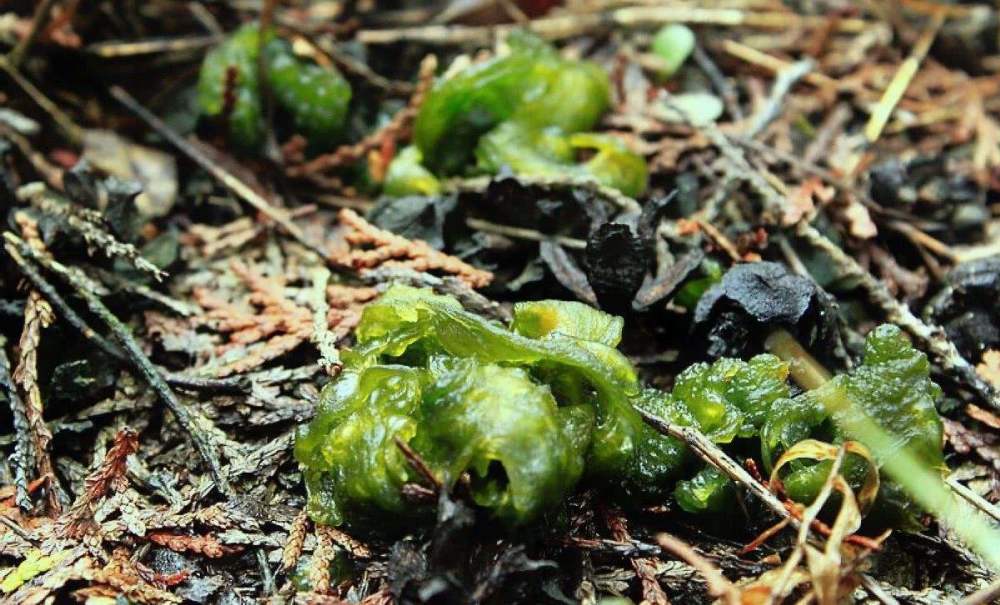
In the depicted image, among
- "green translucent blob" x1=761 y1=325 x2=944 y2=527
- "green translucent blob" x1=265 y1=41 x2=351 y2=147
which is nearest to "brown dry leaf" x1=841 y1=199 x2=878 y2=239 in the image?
"green translucent blob" x1=761 y1=325 x2=944 y2=527

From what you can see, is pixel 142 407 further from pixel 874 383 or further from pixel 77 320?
pixel 874 383

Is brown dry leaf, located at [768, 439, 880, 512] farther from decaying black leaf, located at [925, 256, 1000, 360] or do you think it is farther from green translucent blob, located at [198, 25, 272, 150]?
green translucent blob, located at [198, 25, 272, 150]

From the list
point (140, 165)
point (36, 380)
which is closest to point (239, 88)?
point (140, 165)

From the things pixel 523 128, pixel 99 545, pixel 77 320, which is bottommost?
pixel 99 545

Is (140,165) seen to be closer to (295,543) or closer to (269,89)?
(269,89)

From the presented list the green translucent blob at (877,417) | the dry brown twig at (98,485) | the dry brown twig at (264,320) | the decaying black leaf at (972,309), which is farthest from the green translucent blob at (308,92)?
the decaying black leaf at (972,309)

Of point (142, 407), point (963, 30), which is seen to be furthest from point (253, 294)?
point (963, 30)

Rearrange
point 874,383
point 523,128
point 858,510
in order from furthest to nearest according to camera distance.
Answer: point 523,128 → point 874,383 → point 858,510
